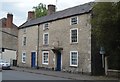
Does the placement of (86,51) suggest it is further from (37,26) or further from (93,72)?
(37,26)

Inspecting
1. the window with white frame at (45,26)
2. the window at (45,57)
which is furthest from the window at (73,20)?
the window at (45,57)

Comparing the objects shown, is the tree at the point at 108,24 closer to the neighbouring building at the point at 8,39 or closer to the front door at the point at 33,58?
the front door at the point at 33,58

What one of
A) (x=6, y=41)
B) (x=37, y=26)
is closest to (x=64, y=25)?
(x=37, y=26)

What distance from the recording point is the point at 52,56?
118 feet

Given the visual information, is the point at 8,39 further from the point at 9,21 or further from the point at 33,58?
the point at 33,58

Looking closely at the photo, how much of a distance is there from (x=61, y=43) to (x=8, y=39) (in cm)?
2485

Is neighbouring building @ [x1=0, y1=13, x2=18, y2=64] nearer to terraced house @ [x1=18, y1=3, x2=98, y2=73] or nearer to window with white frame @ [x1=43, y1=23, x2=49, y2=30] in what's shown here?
terraced house @ [x1=18, y1=3, x2=98, y2=73]

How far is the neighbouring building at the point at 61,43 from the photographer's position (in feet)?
100

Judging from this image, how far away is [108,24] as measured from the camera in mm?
23734

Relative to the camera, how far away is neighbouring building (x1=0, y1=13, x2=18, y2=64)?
5195 centimetres

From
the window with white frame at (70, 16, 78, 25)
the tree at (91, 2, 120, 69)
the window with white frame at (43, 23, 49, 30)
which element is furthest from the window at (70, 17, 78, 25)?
the tree at (91, 2, 120, 69)

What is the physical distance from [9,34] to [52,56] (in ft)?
77.0

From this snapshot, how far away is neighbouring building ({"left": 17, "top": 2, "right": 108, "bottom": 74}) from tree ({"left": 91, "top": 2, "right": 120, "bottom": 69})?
10.3ft

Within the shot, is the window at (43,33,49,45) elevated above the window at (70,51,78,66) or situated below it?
above
